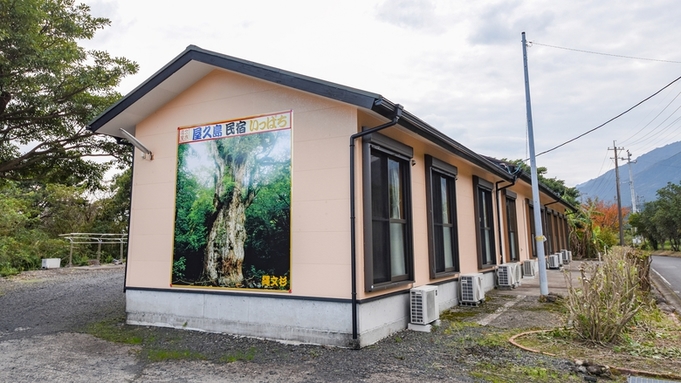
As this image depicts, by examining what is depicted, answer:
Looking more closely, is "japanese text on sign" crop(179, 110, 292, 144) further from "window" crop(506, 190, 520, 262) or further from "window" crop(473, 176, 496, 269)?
"window" crop(506, 190, 520, 262)

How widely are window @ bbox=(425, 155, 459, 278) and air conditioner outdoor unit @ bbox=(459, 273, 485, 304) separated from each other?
10.0 inches

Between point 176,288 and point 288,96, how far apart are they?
10.3 feet

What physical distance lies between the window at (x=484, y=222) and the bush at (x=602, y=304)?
402 cm

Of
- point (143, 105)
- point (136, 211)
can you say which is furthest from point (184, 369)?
point (143, 105)

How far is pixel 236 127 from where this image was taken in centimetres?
568

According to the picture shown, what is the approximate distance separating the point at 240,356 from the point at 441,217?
4425 mm

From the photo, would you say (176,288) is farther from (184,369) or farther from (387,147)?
(387,147)

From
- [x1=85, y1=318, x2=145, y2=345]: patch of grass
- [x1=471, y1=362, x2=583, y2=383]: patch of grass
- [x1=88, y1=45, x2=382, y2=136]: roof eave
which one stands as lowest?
[x1=471, y1=362, x2=583, y2=383]: patch of grass

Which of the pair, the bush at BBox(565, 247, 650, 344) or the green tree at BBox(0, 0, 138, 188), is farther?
the green tree at BBox(0, 0, 138, 188)

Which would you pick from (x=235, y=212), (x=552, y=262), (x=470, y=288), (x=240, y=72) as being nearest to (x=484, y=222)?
(x=470, y=288)

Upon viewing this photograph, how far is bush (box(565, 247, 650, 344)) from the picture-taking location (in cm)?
461

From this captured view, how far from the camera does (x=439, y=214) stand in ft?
24.3

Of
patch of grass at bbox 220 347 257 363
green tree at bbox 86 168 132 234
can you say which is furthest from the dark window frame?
green tree at bbox 86 168 132 234

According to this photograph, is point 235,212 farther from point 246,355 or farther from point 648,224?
point 648,224
